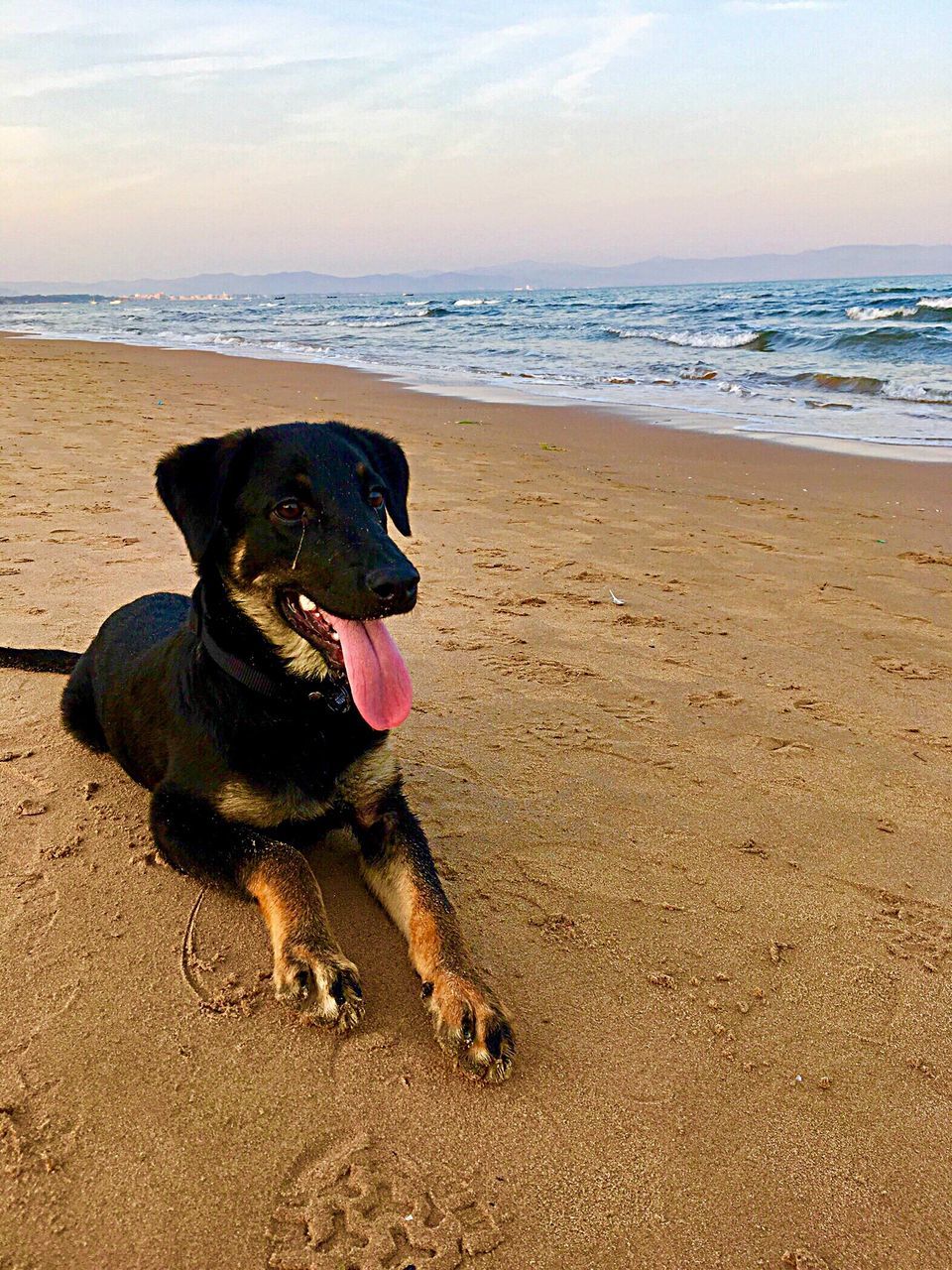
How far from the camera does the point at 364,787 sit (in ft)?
9.94

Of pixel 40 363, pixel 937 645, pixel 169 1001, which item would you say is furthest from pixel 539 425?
pixel 40 363

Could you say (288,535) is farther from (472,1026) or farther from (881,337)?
(881,337)

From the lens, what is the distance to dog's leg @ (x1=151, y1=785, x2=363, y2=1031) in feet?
7.90

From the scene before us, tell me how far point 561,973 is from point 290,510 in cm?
162

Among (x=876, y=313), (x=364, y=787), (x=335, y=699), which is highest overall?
(x=876, y=313)

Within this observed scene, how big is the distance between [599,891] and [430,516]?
5.05 m

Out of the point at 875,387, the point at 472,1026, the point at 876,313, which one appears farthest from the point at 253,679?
the point at 876,313

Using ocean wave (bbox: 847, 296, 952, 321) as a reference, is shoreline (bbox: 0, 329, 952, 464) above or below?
below

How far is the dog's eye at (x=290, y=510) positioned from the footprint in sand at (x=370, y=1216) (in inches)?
69.6

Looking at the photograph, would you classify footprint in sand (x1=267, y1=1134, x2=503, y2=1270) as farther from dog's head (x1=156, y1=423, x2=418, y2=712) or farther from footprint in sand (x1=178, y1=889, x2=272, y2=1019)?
dog's head (x1=156, y1=423, x2=418, y2=712)

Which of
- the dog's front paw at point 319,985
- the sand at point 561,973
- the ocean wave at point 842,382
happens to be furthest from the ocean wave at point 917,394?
the dog's front paw at point 319,985

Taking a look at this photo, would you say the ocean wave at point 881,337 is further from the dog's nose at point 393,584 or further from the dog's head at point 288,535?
the dog's nose at point 393,584

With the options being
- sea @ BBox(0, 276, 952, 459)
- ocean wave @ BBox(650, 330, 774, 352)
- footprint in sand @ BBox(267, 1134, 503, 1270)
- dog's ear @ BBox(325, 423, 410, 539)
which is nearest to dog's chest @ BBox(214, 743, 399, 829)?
dog's ear @ BBox(325, 423, 410, 539)

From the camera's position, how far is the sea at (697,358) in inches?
550
